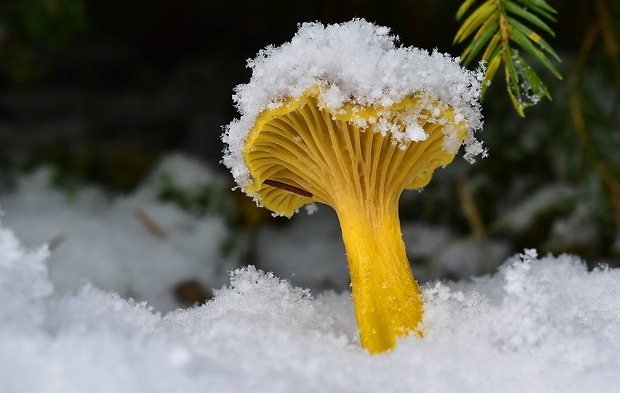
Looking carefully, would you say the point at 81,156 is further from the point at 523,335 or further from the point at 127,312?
the point at 523,335

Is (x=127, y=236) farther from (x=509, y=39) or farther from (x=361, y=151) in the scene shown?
(x=509, y=39)

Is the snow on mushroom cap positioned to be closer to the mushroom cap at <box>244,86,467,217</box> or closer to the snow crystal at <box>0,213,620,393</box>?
the mushroom cap at <box>244,86,467,217</box>

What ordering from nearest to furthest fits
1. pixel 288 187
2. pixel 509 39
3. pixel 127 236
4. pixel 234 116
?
pixel 509 39
pixel 288 187
pixel 127 236
pixel 234 116

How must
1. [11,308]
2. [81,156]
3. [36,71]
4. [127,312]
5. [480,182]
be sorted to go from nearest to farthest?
[11,308]
[127,312]
[36,71]
[480,182]
[81,156]

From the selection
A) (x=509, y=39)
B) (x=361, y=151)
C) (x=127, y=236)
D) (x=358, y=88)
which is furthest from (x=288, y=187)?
(x=127, y=236)

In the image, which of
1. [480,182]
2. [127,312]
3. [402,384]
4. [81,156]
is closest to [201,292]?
[81,156]

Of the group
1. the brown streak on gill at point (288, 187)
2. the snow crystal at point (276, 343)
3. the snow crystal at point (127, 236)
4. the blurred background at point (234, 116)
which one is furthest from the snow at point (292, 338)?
the snow crystal at point (127, 236)
